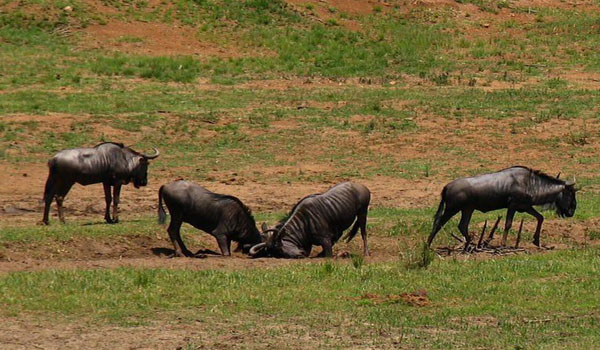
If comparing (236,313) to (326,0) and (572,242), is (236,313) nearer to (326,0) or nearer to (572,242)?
(572,242)

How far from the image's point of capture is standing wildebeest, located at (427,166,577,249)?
62.3ft

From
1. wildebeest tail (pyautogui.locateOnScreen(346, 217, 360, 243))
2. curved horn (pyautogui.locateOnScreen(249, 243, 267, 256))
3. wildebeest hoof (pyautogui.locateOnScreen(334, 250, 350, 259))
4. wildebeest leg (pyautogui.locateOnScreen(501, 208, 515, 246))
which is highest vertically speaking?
wildebeest leg (pyautogui.locateOnScreen(501, 208, 515, 246))

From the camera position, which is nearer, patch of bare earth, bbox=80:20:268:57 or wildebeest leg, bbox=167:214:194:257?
wildebeest leg, bbox=167:214:194:257

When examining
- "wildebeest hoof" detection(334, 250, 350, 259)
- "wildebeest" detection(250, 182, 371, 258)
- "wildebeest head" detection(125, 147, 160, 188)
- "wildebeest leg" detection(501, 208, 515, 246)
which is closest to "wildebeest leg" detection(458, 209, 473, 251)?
"wildebeest leg" detection(501, 208, 515, 246)

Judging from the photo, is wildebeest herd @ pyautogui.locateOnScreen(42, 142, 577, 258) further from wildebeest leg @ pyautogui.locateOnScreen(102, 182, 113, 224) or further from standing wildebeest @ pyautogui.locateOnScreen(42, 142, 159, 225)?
standing wildebeest @ pyautogui.locateOnScreen(42, 142, 159, 225)

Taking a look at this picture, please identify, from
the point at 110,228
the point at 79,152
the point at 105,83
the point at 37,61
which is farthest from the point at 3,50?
the point at 110,228

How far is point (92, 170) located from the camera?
2081cm

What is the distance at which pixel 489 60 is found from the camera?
124 feet

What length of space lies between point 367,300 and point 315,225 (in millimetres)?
5113

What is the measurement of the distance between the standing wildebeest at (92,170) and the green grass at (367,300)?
5663mm

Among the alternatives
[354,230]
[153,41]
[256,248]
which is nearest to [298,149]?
[354,230]

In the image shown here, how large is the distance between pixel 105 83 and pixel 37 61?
2.85 metres

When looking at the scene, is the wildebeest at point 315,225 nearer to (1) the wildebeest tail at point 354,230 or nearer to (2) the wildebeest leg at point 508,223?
(1) the wildebeest tail at point 354,230

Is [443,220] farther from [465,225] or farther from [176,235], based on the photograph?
[176,235]
